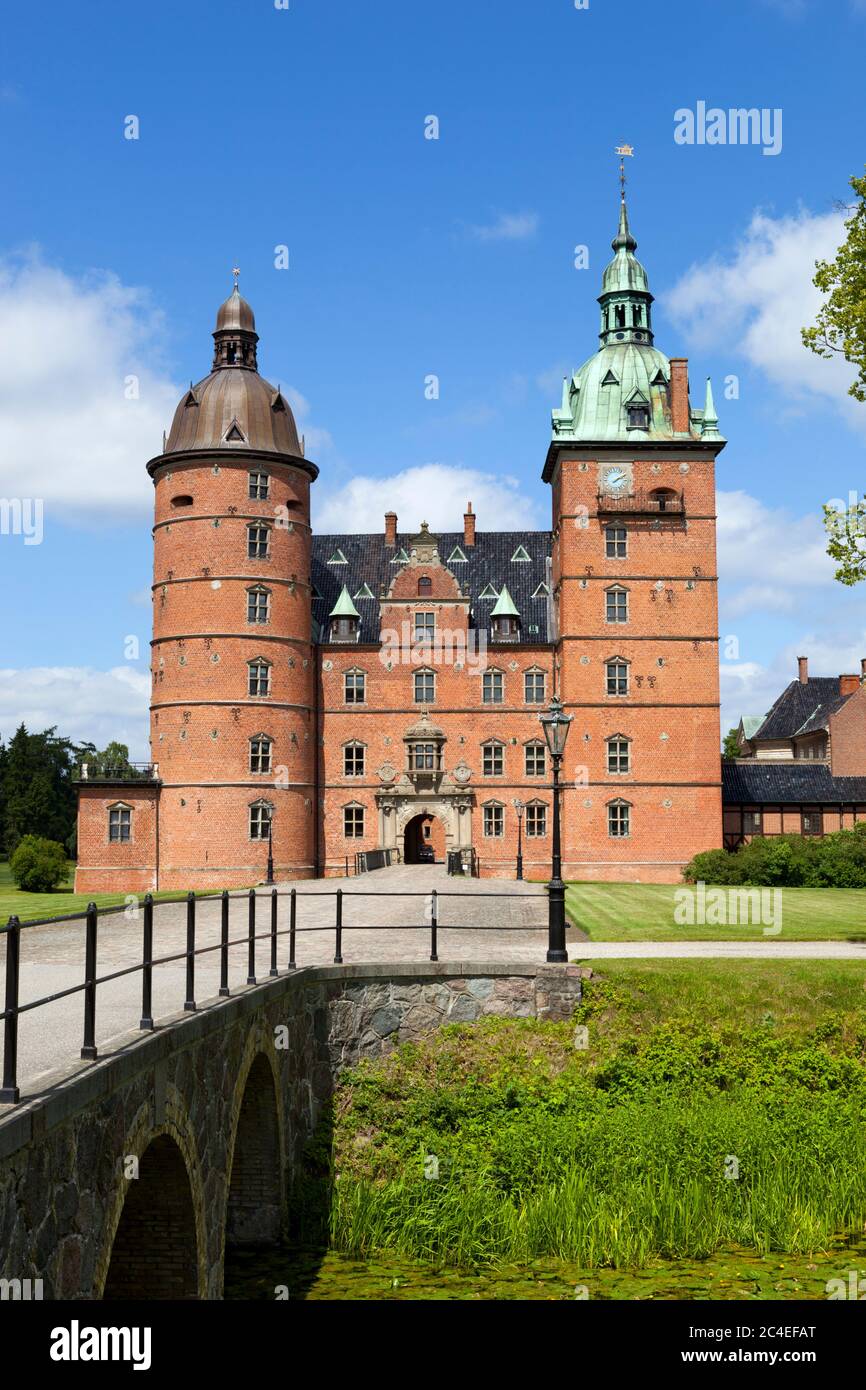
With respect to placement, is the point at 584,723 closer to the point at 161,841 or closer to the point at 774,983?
the point at 161,841

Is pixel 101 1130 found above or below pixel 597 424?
below

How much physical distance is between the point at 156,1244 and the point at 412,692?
39104 millimetres

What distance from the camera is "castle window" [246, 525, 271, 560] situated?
45.8m

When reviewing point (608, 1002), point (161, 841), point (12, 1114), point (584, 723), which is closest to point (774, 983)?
point (608, 1002)

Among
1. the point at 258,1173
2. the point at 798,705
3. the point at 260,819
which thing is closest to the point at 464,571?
the point at 260,819

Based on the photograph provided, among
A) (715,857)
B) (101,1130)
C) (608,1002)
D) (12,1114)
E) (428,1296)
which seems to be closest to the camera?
(12,1114)

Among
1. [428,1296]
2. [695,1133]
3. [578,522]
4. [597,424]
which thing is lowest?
[428,1296]

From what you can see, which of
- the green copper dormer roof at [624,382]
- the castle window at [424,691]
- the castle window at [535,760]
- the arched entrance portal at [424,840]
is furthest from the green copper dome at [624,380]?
the arched entrance portal at [424,840]

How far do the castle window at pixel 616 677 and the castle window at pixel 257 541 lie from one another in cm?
1267

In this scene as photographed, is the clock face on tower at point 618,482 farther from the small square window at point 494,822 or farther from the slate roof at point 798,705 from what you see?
the slate roof at point 798,705

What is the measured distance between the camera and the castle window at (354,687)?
48938 mm

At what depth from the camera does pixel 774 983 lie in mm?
17438

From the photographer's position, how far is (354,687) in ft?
161
